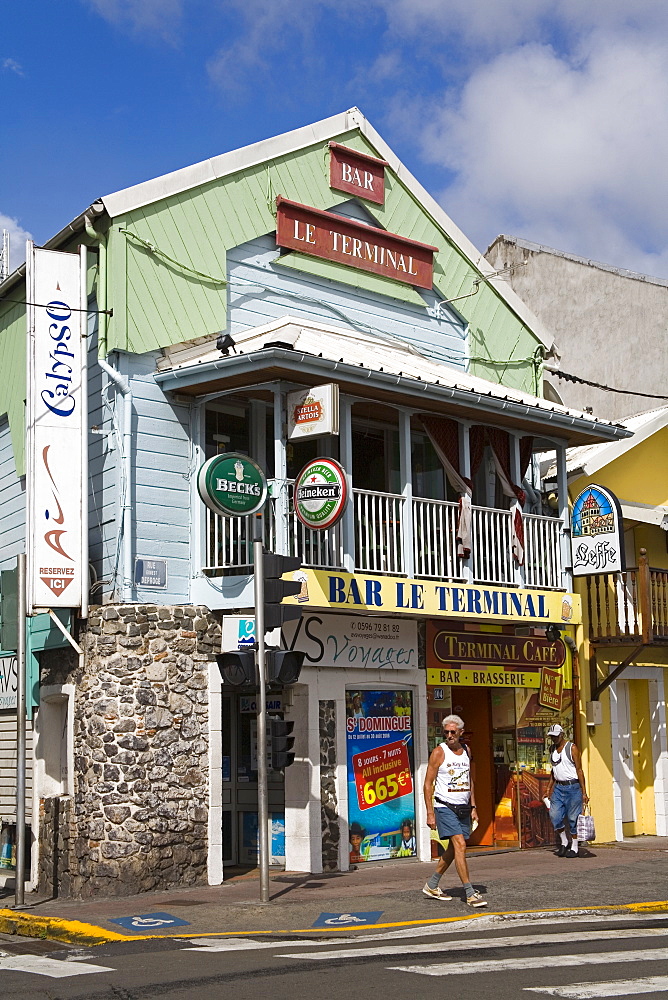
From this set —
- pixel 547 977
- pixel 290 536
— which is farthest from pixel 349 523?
pixel 547 977

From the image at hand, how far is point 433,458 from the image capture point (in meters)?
17.9

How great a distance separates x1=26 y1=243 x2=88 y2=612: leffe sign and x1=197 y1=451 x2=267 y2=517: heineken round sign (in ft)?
5.24

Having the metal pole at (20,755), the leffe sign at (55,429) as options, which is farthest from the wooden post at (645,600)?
the metal pole at (20,755)

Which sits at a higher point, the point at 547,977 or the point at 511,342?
the point at 511,342

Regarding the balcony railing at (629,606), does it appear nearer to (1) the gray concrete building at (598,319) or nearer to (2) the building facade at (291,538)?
(2) the building facade at (291,538)

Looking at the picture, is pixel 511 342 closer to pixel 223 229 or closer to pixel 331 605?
pixel 223 229

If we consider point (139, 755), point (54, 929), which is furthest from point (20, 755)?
point (54, 929)

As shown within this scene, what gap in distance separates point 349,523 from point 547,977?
25.1 ft

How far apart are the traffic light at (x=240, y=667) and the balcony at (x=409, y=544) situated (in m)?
2.21

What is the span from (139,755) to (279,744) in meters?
2.64

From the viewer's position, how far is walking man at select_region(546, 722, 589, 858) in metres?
16.3

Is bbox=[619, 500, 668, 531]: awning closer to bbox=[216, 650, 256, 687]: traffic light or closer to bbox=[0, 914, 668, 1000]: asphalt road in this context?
bbox=[216, 650, 256, 687]: traffic light

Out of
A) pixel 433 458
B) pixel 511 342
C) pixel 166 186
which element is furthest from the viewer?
pixel 511 342

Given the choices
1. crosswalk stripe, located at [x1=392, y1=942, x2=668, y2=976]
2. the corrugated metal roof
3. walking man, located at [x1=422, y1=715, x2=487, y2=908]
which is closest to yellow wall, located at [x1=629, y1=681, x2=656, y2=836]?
the corrugated metal roof
